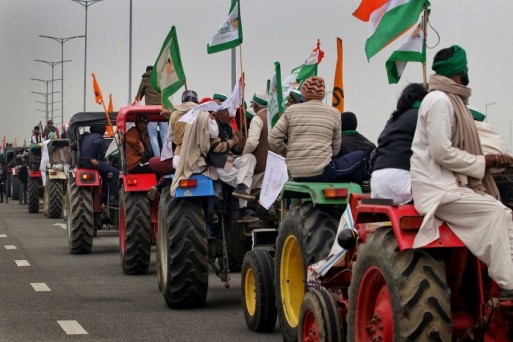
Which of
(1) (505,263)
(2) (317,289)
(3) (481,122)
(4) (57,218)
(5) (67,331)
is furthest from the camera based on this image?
(4) (57,218)

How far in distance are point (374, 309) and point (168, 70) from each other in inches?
444

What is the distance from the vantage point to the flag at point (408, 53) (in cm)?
959

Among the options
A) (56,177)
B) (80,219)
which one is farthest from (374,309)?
(56,177)

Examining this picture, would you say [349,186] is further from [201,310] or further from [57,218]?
[57,218]

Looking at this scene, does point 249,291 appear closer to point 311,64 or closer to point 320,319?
point 320,319

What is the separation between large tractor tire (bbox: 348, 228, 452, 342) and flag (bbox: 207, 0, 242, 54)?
10038 mm

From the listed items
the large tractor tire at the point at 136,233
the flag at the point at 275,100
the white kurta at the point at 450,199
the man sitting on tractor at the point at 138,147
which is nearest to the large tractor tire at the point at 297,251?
the white kurta at the point at 450,199

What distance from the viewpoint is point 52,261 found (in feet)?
68.4

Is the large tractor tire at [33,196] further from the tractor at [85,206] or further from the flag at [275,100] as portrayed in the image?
the flag at [275,100]

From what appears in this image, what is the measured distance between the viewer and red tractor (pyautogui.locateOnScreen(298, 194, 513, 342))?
23.7 ft

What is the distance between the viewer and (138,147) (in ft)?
61.5

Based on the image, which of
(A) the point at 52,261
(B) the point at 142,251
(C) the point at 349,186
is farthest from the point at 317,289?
(A) the point at 52,261

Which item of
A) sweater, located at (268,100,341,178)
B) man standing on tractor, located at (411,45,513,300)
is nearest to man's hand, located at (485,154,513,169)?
man standing on tractor, located at (411,45,513,300)

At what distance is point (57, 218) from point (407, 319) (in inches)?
1127
